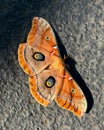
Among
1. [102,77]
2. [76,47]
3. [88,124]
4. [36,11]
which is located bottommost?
[88,124]

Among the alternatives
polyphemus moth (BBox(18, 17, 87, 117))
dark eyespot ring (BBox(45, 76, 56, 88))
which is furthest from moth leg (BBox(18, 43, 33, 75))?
dark eyespot ring (BBox(45, 76, 56, 88))

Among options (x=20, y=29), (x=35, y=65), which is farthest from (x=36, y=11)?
(x=35, y=65)

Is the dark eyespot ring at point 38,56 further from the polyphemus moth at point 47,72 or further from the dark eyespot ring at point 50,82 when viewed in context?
the dark eyespot ring at point 50,82

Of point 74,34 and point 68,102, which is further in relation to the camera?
point 74,34

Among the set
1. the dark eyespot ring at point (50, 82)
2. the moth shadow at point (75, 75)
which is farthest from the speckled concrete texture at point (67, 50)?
the dark eyespot ring at point (50, 82)

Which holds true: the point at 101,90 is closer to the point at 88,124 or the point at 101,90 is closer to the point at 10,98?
the point at 88,124
